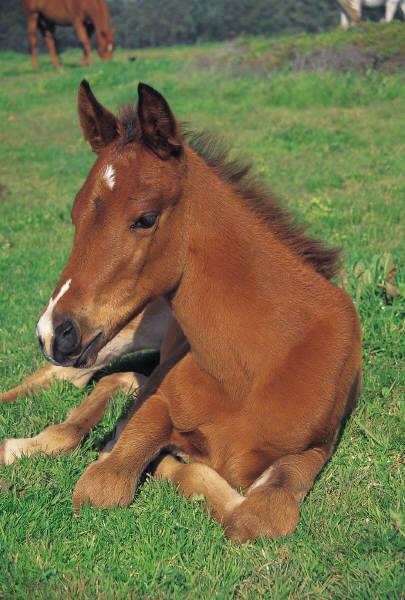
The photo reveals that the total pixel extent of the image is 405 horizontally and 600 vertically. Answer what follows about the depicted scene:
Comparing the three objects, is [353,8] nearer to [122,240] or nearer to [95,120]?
[95,120]

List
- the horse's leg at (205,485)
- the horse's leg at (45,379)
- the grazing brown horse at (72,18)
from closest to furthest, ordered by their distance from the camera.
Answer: the horse's leg at (205,485) → the horse's leg at (45,379) → the grazing brown horse at (72,18)

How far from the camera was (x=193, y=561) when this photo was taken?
2.98 metres

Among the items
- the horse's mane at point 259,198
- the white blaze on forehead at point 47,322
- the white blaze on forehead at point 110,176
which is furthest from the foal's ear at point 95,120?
the white blaze on forehead at point 47,322

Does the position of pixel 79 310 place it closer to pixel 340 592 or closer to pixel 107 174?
pixel 107 174

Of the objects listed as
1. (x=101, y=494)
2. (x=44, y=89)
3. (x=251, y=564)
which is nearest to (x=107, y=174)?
(x=101, y=494)

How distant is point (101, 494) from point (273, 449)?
73cm

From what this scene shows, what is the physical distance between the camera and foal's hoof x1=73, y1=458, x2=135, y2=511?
10.8ft

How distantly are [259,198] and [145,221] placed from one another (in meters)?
0.75

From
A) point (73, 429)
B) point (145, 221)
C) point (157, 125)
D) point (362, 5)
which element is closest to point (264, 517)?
point (145, 221)

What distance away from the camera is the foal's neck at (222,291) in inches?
129

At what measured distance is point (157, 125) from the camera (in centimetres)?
309

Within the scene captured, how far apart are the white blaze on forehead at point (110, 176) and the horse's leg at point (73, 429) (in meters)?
1.45

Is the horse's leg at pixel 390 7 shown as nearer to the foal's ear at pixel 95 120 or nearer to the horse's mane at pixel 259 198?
the horse's mane at pixel 259 198

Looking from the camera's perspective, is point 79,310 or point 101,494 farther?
point 101,494
